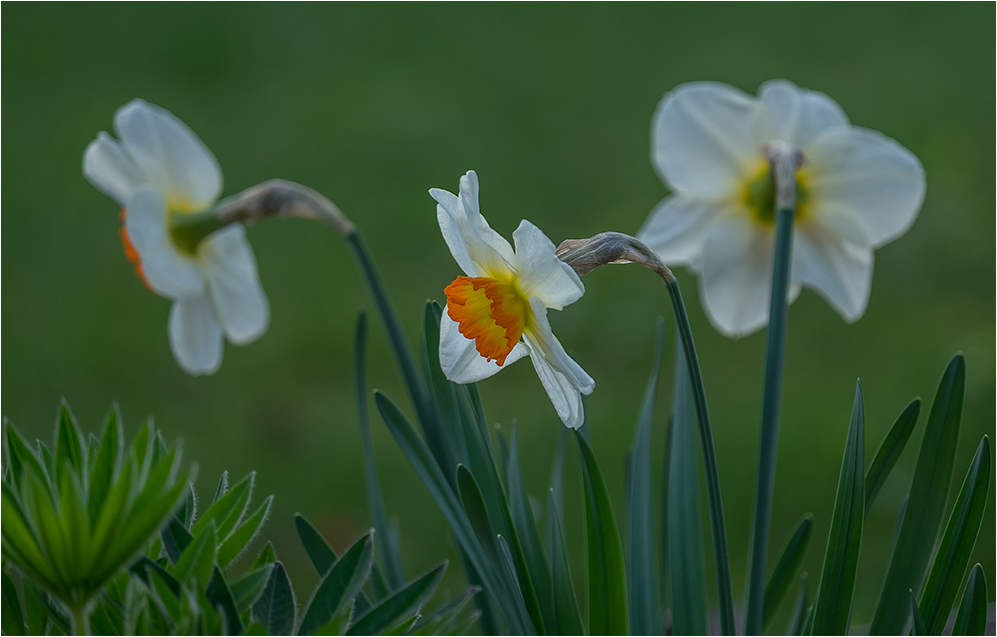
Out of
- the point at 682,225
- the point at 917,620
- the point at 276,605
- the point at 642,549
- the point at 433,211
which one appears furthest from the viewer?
the point at 433,211

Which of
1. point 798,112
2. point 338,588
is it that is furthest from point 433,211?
point 338,588

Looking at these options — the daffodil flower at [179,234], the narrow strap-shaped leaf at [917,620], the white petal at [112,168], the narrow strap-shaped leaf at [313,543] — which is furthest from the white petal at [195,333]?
the narrow strap-shaped leaf at [917,620]

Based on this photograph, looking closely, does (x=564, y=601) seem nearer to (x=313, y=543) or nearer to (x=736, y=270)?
(x=313, y=543)

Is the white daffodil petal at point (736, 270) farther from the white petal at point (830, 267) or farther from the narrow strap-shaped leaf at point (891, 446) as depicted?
the narrow strap-shaped leaf at point (891, 446)

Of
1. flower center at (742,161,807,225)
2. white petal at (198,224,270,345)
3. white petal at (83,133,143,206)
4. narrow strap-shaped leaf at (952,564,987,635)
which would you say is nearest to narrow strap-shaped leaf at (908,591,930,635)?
narrow strap-shaped leaf at (952,564,987,635)

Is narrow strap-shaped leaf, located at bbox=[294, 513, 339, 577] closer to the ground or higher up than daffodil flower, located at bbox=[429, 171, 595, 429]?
closer to the ground

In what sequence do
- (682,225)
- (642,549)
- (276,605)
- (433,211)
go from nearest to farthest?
(276,605)
(642,549)
(682,225)
(433,211)

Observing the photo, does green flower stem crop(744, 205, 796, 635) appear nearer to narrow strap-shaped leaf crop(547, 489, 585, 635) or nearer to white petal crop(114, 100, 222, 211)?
narrow strap-shaped leaf crop(547, 489, 585, 635)
